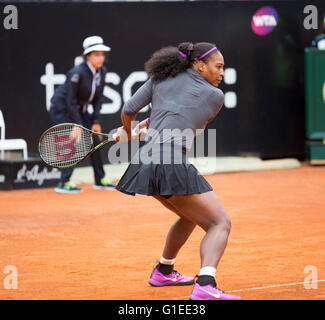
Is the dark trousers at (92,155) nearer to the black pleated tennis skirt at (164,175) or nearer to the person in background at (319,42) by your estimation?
the person in background at (319,42)

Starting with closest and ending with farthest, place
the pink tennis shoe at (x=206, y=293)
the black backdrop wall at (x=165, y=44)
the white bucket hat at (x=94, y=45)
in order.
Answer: the pink tennis shoe at (x=206, y=293) < the white bucket hat at (x=94, y=45) < the black backdrop wall at (x=165, y=44)

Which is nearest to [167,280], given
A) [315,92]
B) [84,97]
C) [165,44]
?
[84,97]

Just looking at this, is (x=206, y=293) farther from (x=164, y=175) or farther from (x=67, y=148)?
(x=67, y=148)

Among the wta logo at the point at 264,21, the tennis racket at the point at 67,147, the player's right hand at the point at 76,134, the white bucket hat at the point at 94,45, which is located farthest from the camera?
the wta logo at the point at 264,21

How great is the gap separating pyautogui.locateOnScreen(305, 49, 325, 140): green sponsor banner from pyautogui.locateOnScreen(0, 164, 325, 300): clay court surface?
200 cm

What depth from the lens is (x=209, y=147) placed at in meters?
11.2

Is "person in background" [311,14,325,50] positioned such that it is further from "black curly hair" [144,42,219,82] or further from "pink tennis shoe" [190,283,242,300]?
"pink tennis shoe" [190,283,242,300]

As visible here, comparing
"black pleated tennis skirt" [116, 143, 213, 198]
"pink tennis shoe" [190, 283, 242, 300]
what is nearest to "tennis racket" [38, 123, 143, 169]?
"black pleated tennis skirt" [116, 143, 213, 198]

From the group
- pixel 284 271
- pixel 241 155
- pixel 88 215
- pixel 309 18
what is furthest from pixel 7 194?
pixel 309 18

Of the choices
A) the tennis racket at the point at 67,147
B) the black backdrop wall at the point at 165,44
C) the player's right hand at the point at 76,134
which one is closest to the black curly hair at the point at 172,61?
the tennis racket at the point at 67,147

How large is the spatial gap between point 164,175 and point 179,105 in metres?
0.40

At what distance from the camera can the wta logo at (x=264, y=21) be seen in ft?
38.3

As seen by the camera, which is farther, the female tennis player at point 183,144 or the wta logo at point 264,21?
the wta logo at point 264,21

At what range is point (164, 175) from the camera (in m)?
4.26
